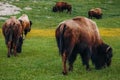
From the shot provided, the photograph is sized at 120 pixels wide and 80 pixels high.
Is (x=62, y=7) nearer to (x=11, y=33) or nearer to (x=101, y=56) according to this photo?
(x=11, y=33)

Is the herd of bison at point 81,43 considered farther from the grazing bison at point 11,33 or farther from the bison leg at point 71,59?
the grazing bison at point 11,33

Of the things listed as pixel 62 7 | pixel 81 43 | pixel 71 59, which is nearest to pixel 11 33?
pixel 71 59

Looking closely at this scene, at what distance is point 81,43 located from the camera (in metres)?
16.3

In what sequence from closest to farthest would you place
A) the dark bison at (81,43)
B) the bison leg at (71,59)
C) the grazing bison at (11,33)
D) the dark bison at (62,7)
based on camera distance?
1. the dark bison at (81,43)
2. the bison leg at (71,59)
3. the grazing bison at (11,33)
4. the dark bison at (62,7)

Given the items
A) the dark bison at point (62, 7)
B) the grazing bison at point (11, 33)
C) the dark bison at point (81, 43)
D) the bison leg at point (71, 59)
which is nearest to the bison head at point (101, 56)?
the dark bison at point (81, 43)

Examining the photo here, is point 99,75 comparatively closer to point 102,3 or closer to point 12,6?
point 12,6

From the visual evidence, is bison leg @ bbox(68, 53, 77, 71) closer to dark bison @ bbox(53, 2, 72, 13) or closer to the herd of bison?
the herd of bison

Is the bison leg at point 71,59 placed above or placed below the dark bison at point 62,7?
above

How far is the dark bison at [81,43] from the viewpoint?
1562 cm

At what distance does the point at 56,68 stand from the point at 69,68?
0.88 meters

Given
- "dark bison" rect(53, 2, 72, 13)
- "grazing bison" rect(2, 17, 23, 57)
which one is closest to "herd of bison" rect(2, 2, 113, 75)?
"grazing bison" rect(2, 17, 23, 57)

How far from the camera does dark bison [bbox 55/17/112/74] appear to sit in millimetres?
15625

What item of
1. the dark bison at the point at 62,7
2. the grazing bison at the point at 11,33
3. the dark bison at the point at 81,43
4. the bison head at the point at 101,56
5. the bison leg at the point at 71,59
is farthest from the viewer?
the dark bison at the point at 62,7

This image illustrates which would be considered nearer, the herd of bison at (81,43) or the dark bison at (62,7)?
the herd of bison at (81,43)
